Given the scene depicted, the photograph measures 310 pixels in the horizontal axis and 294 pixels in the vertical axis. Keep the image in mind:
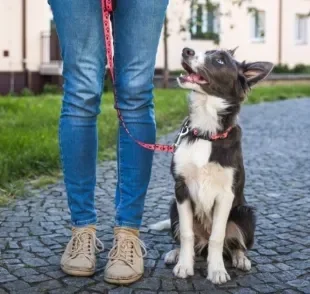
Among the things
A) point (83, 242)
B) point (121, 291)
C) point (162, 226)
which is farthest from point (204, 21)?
point (121, 291)

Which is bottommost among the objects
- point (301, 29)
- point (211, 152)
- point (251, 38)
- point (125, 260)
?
point (125, 260)

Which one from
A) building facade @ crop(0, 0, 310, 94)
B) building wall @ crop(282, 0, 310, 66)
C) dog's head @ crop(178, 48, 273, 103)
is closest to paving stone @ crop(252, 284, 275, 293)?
dog's head @ crop(178, 48, 273, 103)

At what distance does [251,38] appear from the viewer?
29109 mm

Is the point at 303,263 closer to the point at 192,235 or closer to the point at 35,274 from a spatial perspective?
the point at 192,235

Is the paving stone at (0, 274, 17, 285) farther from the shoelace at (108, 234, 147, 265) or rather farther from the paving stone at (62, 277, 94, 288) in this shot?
the shoelace at (108, 234, 147, 265)

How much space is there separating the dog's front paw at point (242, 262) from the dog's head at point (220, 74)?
2.69 ft

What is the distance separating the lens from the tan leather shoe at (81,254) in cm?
318

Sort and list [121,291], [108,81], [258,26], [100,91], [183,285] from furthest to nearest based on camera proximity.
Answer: [258,26] → [108,81] → [100,91] → [183,285] → [121,291]

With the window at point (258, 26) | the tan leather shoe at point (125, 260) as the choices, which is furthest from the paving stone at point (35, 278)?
the window at point (258, 26)

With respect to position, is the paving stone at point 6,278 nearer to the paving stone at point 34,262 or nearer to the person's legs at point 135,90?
the paving stone at point 34,262

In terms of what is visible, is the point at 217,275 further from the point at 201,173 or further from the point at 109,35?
the point at 109,35

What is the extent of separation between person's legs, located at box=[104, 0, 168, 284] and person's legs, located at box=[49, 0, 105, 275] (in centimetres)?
11

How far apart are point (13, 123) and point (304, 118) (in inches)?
230

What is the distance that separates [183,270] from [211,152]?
0.61 meters
